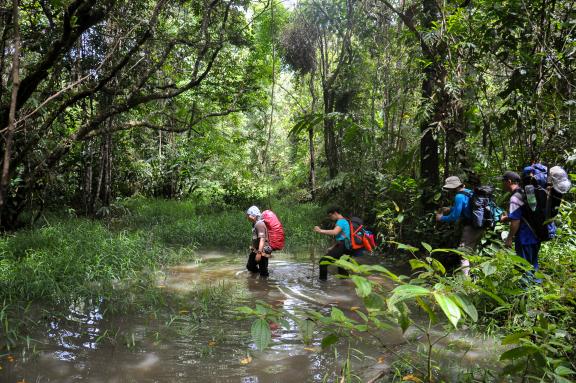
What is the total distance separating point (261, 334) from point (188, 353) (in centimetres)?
279

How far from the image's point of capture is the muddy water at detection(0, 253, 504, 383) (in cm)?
399

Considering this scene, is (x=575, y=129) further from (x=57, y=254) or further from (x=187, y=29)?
(x=187, y=29)

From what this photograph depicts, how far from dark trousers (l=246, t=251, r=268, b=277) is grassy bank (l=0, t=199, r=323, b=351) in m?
1.73

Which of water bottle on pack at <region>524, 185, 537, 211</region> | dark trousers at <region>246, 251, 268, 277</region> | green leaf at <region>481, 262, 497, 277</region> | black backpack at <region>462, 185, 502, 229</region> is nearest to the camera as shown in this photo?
green leaf at <region>481, 262, 497, 277</region>

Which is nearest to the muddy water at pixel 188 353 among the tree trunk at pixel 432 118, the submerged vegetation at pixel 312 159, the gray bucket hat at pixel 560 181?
the submerged vegetation at pixel 312 159

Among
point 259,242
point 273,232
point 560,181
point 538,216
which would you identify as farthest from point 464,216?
point 259,242

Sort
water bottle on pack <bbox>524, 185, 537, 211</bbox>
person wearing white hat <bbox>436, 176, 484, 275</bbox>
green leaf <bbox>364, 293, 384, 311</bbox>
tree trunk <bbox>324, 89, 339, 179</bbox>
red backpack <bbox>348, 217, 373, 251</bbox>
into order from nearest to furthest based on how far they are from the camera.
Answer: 1. green leaf <bbox>364, 293, 384, 311</bbox>
2. water bottle on pack <bbox>524, 185, 537, 211</bbox>
3. person wearing white hat <bbox>436, 176, 484, 275</bbox>
4. red backpack <bbox>348, 217, 373, 251</bbox>
5. tree trunk <bbox>324, 89, 339, 179</bbox>

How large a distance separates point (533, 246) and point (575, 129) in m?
2.20

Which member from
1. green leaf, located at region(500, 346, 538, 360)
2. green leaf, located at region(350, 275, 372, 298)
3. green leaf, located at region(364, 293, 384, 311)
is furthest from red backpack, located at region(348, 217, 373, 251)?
green leaf, located at region(350, 275, 372, 298)

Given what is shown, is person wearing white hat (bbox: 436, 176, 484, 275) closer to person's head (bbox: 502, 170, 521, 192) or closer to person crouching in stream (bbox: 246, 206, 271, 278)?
person's head (bbox: 502, 170, 521, 192)

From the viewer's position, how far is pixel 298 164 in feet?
84.1

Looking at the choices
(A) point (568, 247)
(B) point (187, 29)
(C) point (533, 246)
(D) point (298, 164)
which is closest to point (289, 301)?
(C) point (533, 246)

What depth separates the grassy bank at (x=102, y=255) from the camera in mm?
5918

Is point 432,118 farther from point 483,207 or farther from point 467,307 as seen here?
point 467,307
